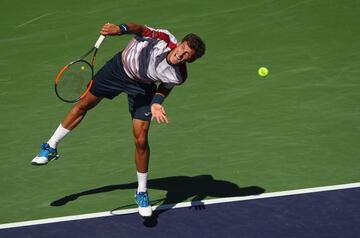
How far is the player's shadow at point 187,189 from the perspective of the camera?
1056 cm

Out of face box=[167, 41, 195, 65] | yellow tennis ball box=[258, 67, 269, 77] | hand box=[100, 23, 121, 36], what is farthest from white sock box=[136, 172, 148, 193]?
yellow tennis ball box=[258, 67, 269, 77]

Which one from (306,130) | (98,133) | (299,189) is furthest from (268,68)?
(299,189)

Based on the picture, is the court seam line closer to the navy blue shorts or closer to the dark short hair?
the navy blue shorts

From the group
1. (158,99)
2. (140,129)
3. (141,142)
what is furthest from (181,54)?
(141,142)

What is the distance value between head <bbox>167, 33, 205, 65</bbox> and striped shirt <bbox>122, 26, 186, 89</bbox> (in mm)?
174

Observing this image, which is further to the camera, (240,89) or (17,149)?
(240,89)

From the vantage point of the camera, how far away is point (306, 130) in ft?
40.8

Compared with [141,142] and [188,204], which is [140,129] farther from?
[188,204]

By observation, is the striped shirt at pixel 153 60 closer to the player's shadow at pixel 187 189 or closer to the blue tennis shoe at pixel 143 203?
the blue tennis shoe at pixel 143 203

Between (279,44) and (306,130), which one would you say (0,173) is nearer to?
(306,130)

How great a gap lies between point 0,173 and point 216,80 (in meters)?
4.56

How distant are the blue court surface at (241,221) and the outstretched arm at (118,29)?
7.11 ft

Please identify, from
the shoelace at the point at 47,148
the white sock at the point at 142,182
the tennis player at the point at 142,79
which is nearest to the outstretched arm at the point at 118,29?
the tennis player at the point at 142,79

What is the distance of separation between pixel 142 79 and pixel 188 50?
902 mm
